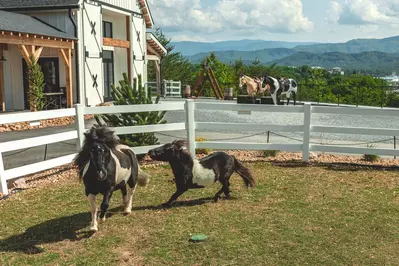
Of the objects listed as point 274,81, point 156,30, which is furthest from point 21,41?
point 156,30

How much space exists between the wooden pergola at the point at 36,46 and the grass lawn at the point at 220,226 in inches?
402

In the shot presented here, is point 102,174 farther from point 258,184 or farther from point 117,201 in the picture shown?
point 258,184

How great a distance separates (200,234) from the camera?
5.68 metres

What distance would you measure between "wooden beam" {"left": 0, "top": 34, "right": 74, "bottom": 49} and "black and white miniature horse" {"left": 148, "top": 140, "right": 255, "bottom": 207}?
12.2 metres

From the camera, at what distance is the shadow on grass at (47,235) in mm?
5426

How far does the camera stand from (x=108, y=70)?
26.7 meters

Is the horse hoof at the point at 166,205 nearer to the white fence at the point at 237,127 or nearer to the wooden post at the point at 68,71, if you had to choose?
the white fence at the point at 237,127

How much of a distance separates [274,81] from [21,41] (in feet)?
34.6

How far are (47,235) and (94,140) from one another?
140 centimetres

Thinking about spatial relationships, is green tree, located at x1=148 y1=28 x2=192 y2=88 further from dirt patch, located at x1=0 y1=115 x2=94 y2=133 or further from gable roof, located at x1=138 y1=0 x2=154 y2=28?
dirt patch, located at x1=0 y1=115 x2=94 y2=133

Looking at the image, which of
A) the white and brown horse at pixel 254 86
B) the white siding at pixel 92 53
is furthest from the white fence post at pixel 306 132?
the white siding at pixel 92 53

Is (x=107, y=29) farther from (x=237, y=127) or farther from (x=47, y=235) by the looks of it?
(x=47, y=235)

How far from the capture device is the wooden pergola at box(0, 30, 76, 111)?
16750 mm

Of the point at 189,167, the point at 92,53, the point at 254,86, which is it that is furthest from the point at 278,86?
the point at 189,167
